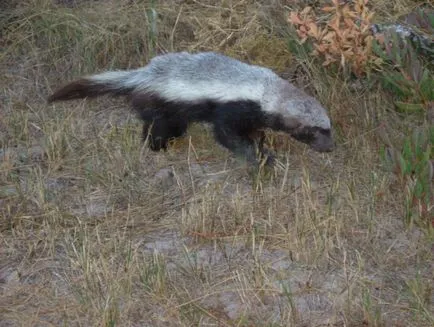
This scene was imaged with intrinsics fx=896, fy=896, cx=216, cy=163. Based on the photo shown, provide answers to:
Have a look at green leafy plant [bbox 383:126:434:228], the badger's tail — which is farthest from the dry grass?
the badger's tail

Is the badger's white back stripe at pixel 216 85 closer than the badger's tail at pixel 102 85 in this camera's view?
Yes

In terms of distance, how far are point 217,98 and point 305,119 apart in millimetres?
541

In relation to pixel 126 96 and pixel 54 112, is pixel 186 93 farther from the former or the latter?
pixel 54 112

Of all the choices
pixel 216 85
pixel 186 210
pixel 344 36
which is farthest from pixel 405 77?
pixel 186 210

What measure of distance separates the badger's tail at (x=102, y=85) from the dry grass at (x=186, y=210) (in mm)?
281

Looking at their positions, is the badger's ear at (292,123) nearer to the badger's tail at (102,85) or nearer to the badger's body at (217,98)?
the badger's body at (217,98)

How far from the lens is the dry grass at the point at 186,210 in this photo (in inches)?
154

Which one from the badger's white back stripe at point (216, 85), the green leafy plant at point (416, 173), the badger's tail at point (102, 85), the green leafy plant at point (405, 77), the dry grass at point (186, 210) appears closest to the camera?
the dry grass at point (186, 210)

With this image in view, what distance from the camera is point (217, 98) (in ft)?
17.6

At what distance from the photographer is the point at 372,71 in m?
5.98

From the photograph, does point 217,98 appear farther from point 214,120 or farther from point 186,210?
point 186,210


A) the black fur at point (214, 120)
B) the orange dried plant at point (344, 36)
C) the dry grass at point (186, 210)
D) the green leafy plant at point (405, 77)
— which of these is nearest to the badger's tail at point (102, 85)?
the black fur at point (214, 120)

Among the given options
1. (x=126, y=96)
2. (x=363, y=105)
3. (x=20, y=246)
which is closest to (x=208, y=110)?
(x=126, y=96)

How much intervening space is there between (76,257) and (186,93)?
59.9 inches
